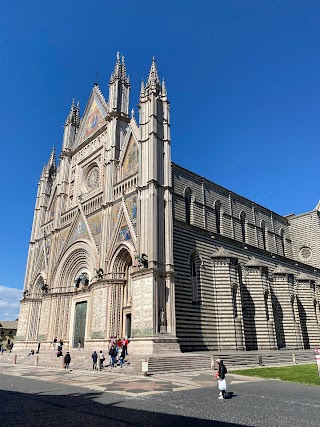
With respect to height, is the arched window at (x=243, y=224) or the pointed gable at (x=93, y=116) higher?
the pointed gable at (x=93, y=116)

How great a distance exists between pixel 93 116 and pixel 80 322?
21.2m

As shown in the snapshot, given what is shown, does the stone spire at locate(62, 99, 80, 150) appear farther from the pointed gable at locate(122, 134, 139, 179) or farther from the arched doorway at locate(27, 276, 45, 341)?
the arched doorway at locate(27, 276, 45, 341)

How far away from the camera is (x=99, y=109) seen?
36969 mm

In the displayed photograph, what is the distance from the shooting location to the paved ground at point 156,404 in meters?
7.72

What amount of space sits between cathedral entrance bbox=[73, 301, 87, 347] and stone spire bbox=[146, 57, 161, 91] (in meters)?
19.3

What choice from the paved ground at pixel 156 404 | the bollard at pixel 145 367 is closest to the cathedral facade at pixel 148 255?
the bollard at pixel 145 367

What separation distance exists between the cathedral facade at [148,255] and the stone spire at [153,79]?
154 mm

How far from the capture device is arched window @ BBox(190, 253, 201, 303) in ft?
86.3

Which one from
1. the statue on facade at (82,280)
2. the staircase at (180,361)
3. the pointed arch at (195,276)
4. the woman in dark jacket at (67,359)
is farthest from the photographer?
the statue on facade at (82,280)

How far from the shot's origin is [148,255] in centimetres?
2323

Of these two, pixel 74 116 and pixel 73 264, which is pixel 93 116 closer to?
pixel 74 116

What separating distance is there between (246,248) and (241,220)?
→ 389cm

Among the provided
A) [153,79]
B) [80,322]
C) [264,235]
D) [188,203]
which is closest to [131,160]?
[188,203]

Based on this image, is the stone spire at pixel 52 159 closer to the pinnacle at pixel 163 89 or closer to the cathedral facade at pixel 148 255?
the cathedral facade at pixel 148 255
